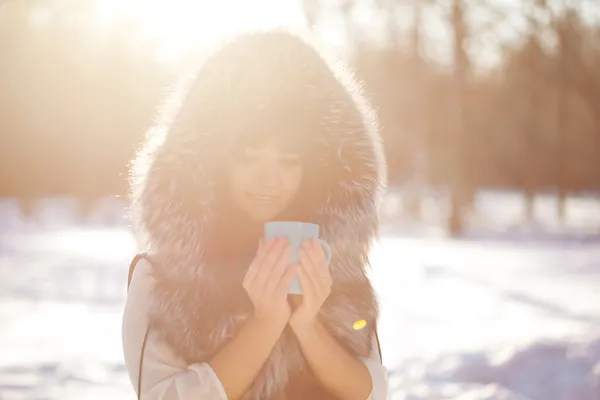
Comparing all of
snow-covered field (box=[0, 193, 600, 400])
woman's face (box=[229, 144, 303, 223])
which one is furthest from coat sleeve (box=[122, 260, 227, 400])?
snow-covered field (box=[0, 193, 600, 400])

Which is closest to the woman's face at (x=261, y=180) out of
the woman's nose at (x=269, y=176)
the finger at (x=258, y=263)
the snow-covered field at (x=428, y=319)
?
the woman's nose at (x=269, y=176)

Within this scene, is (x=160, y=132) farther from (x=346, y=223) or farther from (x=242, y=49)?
(x=346, y=223)

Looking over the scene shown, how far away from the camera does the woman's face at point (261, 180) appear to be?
6.37 feet

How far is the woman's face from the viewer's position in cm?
194

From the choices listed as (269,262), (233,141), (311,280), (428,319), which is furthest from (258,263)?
(428,319)

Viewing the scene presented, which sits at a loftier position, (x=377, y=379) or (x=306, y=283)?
(x=306, y=283)

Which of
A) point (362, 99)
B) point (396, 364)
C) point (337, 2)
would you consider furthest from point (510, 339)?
point (337, 2)

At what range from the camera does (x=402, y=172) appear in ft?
94.9

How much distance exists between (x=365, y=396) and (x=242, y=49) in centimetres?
99

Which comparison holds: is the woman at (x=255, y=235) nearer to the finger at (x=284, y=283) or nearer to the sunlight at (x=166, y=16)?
the finger at (x=284, y=283)

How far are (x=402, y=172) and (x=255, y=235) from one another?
27.3 meters

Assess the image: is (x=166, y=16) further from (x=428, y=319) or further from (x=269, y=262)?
(x=269, y=262)

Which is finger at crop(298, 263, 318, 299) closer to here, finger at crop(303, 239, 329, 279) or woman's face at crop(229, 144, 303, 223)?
finger at crop(303, 239, 329, 279)

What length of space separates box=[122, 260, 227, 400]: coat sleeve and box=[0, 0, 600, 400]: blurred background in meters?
0.74
